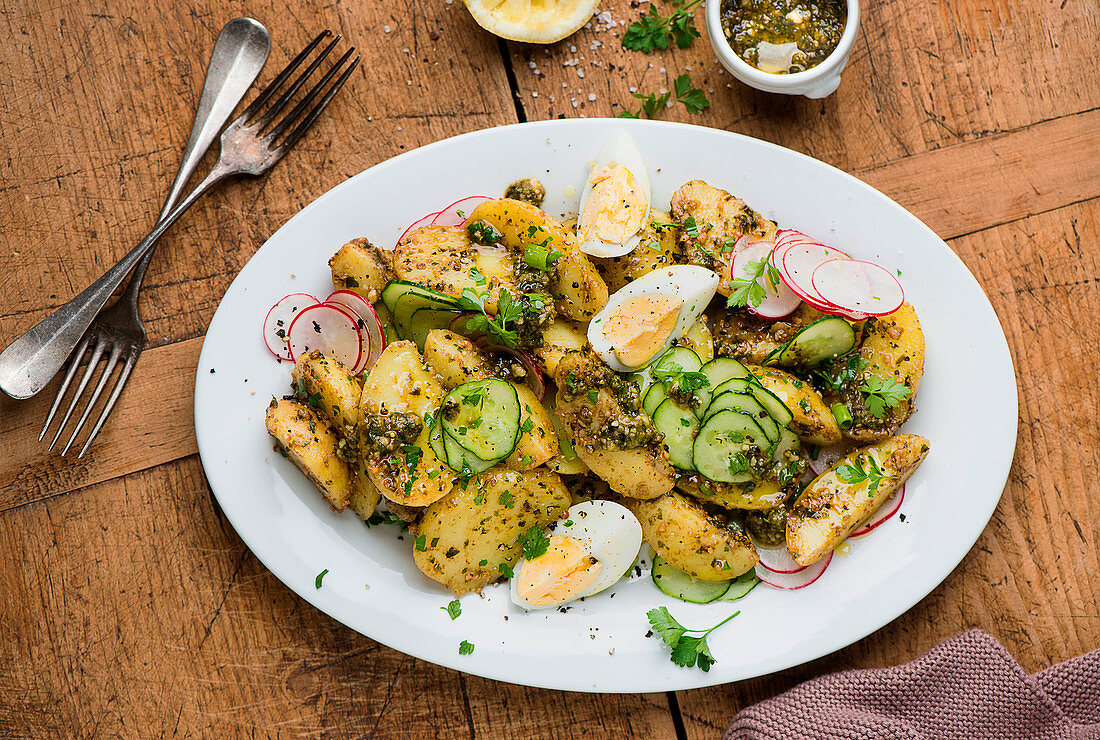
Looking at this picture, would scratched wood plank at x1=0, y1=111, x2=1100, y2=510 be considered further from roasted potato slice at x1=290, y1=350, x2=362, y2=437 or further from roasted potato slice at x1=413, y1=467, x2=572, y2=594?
roasted potato slice at x1=413, y1=467, x2=572, y2=594

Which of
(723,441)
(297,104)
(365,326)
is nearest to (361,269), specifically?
(365,326)

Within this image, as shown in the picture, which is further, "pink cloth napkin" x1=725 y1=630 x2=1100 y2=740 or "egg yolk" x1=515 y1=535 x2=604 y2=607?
"pink cloth napkin" x1=725 y1=630 x2=1100 y2=740

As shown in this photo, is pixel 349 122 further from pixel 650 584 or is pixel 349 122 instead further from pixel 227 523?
pixel 650 584

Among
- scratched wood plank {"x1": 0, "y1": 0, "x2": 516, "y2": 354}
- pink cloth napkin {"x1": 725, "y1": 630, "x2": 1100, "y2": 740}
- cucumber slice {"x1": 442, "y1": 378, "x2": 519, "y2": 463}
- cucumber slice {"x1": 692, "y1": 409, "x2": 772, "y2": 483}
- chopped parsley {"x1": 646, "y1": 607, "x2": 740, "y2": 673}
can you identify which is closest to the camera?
cucumber slice {"x1": 442, "y1": 378, "x2": 519, "y2": 463}

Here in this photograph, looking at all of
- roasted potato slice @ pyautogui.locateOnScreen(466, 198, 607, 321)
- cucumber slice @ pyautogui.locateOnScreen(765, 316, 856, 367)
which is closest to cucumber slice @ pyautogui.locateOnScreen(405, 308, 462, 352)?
roasted potato slice @ pyautogui.locateOnScreen(466, 198, 607, 321)

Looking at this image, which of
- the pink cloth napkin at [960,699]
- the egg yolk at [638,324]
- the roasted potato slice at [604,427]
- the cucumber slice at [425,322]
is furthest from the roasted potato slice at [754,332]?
the pink cloth napkin at [960,699]

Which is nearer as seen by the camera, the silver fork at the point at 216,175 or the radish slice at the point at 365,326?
the radish slice at the point at 365,326

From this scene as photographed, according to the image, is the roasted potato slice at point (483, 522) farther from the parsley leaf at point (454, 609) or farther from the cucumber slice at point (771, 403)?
the cucumber slice at point (771, 403)
